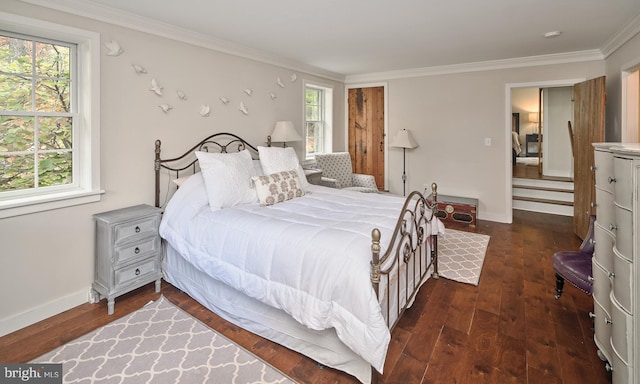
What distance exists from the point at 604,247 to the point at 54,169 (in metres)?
3.93

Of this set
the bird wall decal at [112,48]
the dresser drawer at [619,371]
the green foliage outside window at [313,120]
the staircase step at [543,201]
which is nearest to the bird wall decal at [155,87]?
the bird wall decal at [112,48]

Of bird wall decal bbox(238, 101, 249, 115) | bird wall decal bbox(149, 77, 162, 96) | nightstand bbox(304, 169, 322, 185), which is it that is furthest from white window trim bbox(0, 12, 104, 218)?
nightstand bbox(304, 169, 322, 185)

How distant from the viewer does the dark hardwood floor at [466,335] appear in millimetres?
1937

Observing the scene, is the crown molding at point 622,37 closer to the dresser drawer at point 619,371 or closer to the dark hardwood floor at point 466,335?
the dark hardwood floor at point 466,335

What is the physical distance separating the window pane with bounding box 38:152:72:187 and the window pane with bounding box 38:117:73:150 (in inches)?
2.8

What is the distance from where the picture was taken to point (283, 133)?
438cm

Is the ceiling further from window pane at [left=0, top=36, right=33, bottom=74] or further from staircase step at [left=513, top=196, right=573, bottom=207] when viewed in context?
staircase step at [left=513, top=196, right=573, bottom=207]

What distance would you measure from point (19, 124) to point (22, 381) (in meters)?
1.77

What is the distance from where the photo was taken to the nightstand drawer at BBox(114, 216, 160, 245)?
8.62 feet

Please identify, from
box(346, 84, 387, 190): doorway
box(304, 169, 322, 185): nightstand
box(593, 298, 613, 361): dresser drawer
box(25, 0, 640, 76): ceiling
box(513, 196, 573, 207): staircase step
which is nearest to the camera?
box(593, 298, 613, 361): dresser drawer

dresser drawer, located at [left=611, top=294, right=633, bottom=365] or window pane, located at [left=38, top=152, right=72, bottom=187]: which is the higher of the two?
window pane, located at [left=38, top=152, right=72, bottom=187]

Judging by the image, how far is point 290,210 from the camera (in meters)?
2.87

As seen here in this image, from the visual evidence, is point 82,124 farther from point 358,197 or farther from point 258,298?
point 358,197

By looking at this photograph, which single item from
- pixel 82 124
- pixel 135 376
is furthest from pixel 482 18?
pixel 135 376
